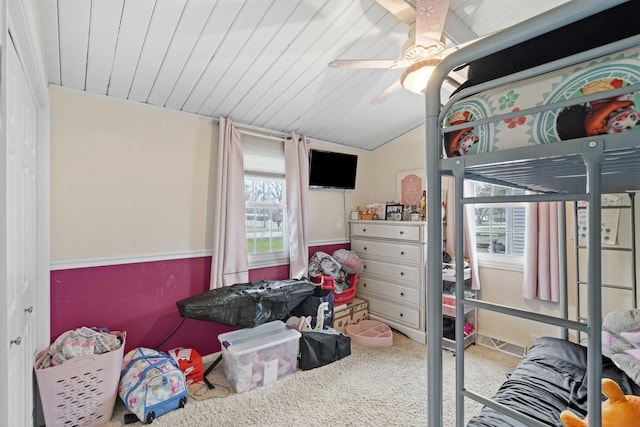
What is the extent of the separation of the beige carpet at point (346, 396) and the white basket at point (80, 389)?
16 centimetres

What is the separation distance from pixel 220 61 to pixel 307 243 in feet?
6.51

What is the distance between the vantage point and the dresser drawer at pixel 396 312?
3188mm

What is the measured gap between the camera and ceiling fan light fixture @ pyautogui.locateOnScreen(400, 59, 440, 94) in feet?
5.28

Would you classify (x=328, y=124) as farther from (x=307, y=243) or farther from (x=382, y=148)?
(x=307, y=243)

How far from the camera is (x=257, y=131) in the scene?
3.08 metres

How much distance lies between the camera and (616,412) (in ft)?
2.87

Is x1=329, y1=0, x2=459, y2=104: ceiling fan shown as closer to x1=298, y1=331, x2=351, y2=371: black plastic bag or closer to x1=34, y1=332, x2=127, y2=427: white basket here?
x1=298, y1=331, x2=351, y2=371: black plastic bag

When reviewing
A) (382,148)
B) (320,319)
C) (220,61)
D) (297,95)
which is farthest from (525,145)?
(382,148)

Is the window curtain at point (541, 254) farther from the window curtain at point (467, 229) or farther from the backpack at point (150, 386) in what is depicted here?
the backpack at point (150, 386)

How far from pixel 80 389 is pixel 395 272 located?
2.84m

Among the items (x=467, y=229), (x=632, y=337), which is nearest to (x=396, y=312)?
(x=467, y=229)

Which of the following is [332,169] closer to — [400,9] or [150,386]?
[400,9]

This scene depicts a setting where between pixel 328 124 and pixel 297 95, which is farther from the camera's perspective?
pixel 328 124

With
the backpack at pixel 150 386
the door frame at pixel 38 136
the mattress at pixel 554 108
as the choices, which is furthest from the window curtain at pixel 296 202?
the mattress at pixel 554 108
